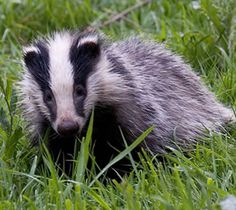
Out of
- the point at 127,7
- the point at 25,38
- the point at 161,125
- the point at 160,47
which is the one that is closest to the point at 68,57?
the point at 161,125

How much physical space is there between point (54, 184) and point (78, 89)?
0.69 meters

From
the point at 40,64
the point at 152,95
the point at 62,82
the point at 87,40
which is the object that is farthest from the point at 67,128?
the point at 152,95

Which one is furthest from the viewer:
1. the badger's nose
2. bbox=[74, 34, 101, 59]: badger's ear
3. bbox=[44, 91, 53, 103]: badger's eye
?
bbox=[74, 34, 101, 59]: badger's ear

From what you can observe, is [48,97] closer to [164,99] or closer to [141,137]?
[141,137]

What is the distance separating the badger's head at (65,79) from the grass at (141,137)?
184 millimetres

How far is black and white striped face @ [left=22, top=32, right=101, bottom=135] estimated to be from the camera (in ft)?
16.1

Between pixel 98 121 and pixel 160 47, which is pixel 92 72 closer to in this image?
pixel 98 121

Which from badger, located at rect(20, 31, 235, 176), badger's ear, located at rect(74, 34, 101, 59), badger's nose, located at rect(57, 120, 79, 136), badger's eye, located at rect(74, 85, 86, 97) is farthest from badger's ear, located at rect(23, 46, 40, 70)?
badger's nose, located at rect(57, 120, 79, 136)

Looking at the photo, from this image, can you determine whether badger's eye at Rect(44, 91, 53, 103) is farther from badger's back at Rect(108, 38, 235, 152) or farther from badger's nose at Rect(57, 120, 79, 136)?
badger's back at Rect(108, 38, 235, 152)

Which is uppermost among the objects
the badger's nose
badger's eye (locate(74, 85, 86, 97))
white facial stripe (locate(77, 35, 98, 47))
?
white facial stripe (locate(77, 35, 98, 47))

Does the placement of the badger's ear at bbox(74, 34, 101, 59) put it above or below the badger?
above

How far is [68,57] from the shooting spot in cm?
509

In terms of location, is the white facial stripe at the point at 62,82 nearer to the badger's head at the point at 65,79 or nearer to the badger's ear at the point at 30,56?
the badger's head at the point at 65,79

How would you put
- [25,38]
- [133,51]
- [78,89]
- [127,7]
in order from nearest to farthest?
[78,89] < [133,51] < [25,38] < [127,7]
